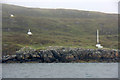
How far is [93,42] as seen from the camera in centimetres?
8931

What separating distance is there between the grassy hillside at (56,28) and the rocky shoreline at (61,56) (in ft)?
22.9

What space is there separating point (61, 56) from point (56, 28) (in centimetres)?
5044

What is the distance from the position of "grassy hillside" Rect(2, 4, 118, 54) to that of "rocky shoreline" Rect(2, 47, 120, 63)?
→ 699 cm

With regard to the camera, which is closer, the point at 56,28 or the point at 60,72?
the point at 60,72

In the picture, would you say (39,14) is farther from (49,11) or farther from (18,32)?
(18,32)

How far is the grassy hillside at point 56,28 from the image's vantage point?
82.6 meters

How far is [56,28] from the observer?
11044 centimetres

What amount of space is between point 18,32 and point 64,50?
3879 centimetres

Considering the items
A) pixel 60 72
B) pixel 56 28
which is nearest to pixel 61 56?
pixel 60 72

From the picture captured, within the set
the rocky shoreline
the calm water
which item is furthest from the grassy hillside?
the calm water

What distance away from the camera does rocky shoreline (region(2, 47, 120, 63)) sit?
2352 inches

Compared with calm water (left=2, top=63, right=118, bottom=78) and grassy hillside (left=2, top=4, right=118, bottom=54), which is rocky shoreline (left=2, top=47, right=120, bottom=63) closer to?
grassy hillside (left=2, top=4, right=118, bottom=54)

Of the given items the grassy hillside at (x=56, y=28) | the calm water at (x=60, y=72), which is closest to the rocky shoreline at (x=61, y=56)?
the grassy hillside at (x=56, y=28)

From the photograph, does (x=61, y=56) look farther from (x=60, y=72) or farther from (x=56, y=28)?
(x=56, y=28)
